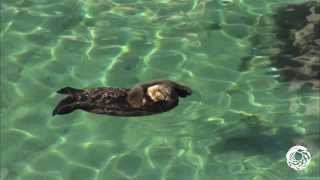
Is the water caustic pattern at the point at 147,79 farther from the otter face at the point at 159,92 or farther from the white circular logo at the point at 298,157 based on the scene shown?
the otter face at the point at 159,92

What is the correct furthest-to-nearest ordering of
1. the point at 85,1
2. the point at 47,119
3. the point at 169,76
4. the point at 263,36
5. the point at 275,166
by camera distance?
the point at 85,1
the point at 263,36
the point at 169,76
the point at 47,119
the point at 275,166

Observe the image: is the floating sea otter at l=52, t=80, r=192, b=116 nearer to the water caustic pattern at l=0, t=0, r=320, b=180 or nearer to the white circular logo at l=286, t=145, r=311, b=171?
the water caustic pattern at l=0, t=0, r=320, b=180

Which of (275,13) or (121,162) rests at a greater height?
(275,13)

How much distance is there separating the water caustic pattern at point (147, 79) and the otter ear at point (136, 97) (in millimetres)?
202

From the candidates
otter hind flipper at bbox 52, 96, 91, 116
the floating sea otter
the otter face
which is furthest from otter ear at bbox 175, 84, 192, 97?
otter hind flipper at bbox 52, 96, 91, 116

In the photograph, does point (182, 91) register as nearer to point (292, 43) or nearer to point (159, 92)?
point (159, 92)

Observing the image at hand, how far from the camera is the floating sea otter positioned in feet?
26.5

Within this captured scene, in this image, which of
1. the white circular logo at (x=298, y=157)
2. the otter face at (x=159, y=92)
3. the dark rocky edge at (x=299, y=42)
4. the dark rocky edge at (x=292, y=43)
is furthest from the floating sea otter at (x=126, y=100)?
the dark rocky edge at (x=299, y=42)

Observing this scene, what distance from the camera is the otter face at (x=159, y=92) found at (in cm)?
808

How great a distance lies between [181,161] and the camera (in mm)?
7473

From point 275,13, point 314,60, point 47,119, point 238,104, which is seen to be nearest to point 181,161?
point 238,104

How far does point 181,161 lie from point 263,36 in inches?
120

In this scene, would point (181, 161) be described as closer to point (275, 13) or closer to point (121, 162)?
point (121, 162)

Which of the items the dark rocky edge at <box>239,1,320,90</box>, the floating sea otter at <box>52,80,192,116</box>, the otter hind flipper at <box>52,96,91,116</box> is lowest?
the otter hind flipper at <box>52,96,91,116</box>
